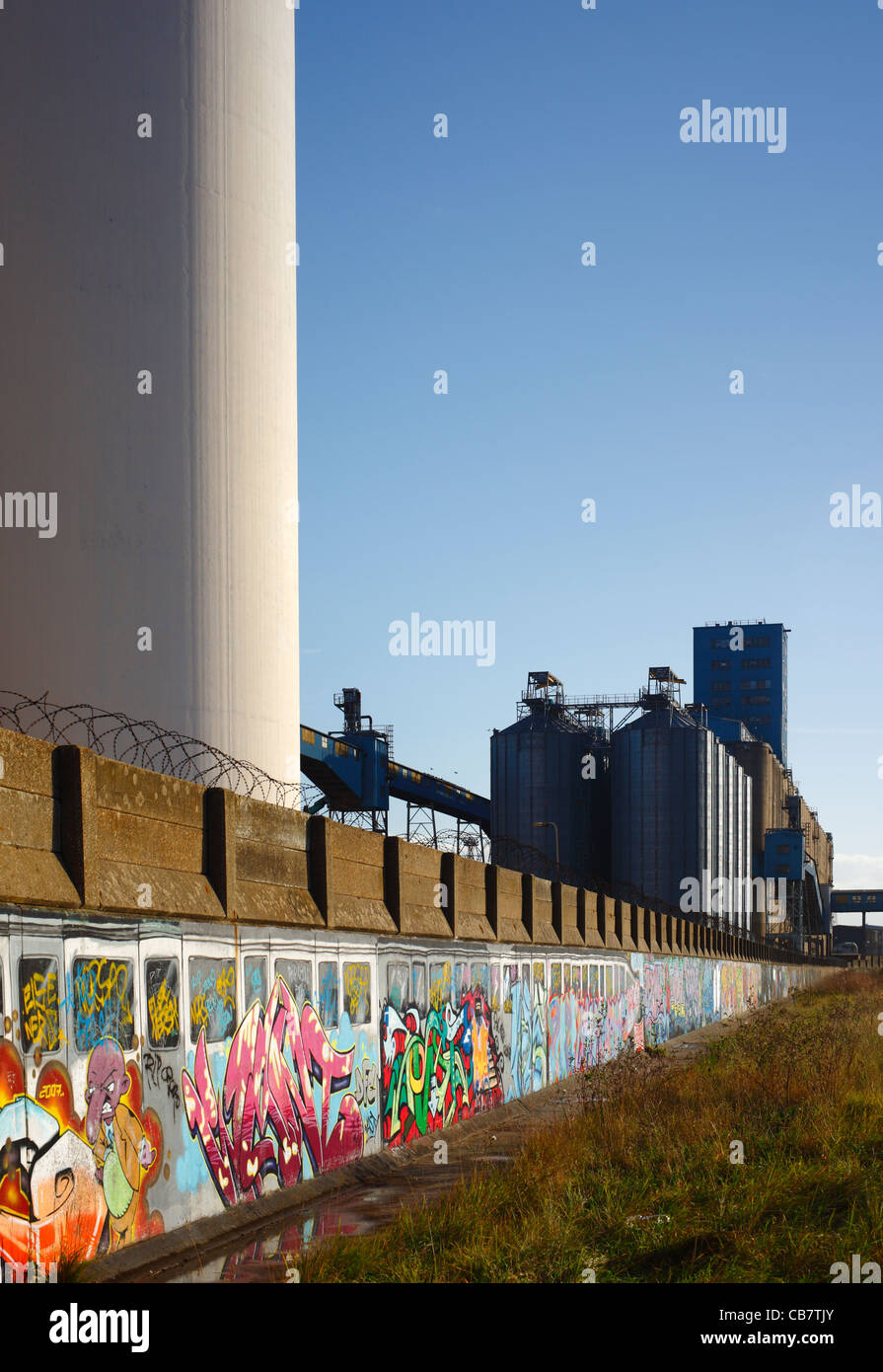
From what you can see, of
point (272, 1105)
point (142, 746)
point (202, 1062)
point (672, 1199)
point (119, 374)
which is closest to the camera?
point (202, 1062)

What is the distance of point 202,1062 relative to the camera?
1132 cm

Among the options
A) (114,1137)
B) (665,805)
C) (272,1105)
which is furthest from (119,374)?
(665,805)

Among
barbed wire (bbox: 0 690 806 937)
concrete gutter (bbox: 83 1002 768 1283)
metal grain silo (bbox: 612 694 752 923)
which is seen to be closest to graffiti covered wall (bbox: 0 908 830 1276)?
concrete gutter (bbox: 83 1002 768 1283)

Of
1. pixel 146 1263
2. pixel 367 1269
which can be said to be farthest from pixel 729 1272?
pixel 146 1263

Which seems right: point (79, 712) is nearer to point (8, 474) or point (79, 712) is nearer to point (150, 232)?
point (8, 474)

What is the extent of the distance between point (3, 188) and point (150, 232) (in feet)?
9.15

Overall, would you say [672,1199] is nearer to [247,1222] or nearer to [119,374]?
[247,1222]

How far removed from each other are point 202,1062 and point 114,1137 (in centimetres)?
161

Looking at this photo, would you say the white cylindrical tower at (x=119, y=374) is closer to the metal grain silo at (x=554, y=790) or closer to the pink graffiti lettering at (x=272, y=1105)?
the pink graffiti lettering at (x=272, y=1105)

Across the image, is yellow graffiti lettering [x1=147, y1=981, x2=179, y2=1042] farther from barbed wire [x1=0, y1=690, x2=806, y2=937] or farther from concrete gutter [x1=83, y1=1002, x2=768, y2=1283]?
barbed wire [x1=0, y1=690, x2=806, y2=937]

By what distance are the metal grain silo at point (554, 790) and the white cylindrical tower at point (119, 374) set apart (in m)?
59.1

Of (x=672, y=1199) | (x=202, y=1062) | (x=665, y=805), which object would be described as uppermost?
(x=665, y=805)

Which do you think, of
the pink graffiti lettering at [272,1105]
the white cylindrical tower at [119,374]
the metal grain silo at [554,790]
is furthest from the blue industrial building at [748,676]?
the pink graffiti lettering at [272,1105]

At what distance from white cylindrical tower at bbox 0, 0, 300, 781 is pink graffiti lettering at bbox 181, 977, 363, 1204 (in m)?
11.6
